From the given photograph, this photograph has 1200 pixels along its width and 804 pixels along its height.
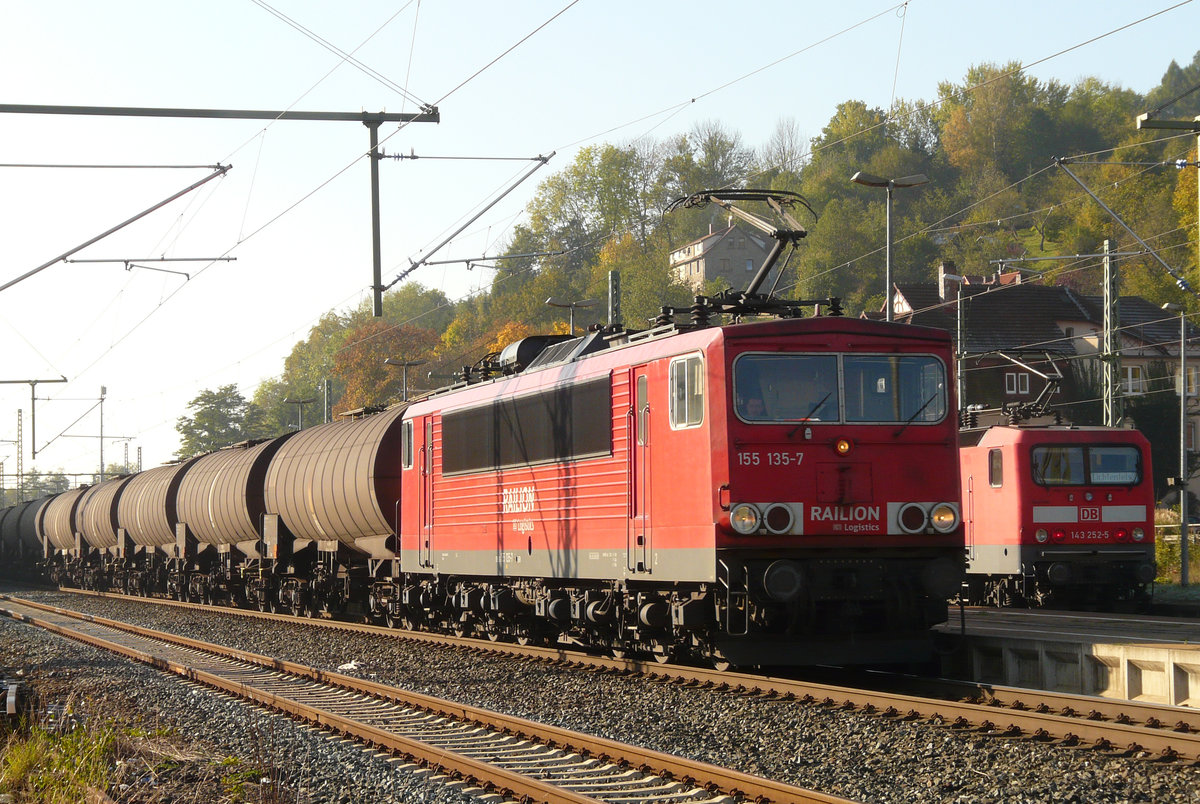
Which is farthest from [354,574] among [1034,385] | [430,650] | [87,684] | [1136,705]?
[1034,385]

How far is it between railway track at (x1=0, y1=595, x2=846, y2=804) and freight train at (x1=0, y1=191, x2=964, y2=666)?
2.67 m

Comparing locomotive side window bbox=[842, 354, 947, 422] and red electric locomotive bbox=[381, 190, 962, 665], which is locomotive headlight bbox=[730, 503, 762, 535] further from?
locomotive side window bbox=[842, 354, 947, 422]

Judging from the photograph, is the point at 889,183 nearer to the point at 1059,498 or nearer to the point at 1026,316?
the point at 1059,498

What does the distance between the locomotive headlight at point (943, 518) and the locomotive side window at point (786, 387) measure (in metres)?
1.39

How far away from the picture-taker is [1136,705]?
32.1ft

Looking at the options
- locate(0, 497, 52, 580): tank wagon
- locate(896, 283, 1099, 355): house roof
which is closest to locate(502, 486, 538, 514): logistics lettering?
locate(0, 497, 52, 580): tank wagon

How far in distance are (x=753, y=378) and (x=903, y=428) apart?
162cm

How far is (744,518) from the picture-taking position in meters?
12.1

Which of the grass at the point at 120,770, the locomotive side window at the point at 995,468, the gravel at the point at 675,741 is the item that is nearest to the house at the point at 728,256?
the locomotive side window at the point at 995,468

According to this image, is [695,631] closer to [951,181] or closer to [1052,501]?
[1052,501]

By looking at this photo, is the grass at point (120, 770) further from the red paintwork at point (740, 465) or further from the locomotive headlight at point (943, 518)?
the locomotive headlight at point (943, 518)

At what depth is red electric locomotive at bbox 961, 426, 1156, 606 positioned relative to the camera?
69.1 ft

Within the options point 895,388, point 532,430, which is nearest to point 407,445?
point 532,430

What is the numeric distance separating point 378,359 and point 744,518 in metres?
78.0
